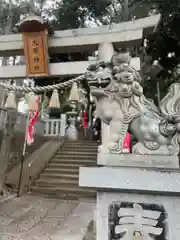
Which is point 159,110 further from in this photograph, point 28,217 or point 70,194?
point 70,194

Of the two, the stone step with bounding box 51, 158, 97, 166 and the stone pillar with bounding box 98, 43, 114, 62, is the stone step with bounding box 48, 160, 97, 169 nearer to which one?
the stone step with bounding box 51, 158, 97, 166

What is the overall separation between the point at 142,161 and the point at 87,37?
11.6 ft

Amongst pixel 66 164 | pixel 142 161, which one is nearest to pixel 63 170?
pixel 66 164

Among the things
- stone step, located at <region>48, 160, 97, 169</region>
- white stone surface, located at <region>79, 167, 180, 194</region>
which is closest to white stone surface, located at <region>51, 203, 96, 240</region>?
white stone surface, located at <region>79, 167, 180, 194</region>

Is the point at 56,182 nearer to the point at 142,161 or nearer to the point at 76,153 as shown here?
the point at 76,153

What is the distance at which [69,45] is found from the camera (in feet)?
15.7

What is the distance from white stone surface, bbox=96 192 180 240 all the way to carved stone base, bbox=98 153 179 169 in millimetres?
269

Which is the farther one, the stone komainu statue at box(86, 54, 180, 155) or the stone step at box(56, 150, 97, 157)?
the stone step at box(56, 150, 97, 157)

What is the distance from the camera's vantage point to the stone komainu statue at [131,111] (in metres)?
1.95

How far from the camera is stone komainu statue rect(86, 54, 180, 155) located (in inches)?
76.8

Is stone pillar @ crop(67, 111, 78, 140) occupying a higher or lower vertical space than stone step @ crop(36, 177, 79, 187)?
higher

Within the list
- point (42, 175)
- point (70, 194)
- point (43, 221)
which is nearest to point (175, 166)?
point (43, 221)

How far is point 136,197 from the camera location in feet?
6.24

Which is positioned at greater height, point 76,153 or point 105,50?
point 105,50
